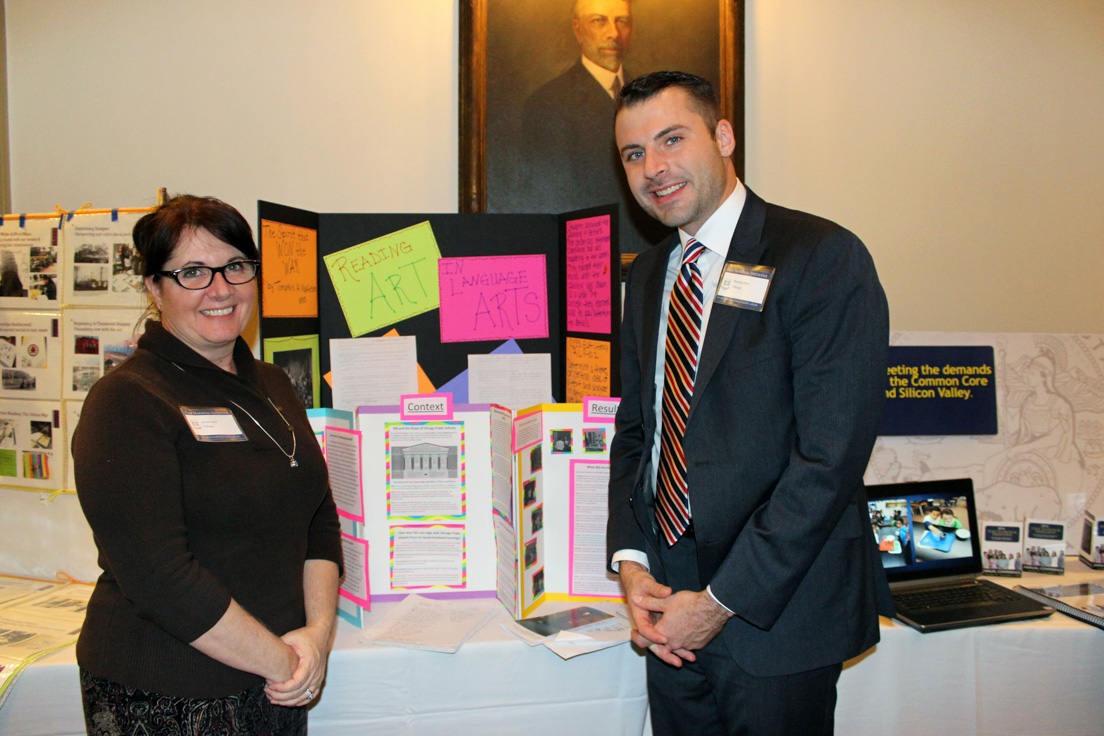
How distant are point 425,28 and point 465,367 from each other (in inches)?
44.7

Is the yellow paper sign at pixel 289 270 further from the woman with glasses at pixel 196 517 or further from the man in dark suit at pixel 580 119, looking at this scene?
the man in dark suit at pixel 580 119

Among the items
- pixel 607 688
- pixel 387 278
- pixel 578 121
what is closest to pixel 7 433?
pixel 387 278

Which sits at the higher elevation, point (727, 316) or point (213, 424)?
point (727, 316)

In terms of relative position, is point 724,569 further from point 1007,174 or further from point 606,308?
point 1007,174

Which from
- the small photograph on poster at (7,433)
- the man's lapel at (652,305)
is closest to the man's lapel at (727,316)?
the man's lapel at (652,305)

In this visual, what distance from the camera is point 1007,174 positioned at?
8.22 feet

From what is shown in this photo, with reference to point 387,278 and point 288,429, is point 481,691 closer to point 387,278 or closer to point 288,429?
point 288,429

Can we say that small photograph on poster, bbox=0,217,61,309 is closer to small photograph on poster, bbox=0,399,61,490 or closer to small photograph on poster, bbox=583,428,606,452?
small photograph on poster, bbox=0,399,61,490

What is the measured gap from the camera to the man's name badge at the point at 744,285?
1.24 meters

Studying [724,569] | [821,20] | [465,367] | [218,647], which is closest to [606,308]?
[465,367]

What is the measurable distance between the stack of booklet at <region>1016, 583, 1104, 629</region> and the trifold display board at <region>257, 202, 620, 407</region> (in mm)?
1311

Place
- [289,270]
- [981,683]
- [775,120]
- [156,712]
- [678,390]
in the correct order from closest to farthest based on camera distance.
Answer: [156,712] < [678,390] < [981,683] < [289,270] < [775,120]

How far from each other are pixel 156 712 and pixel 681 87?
1462mm

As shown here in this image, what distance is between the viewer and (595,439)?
1837 mm
